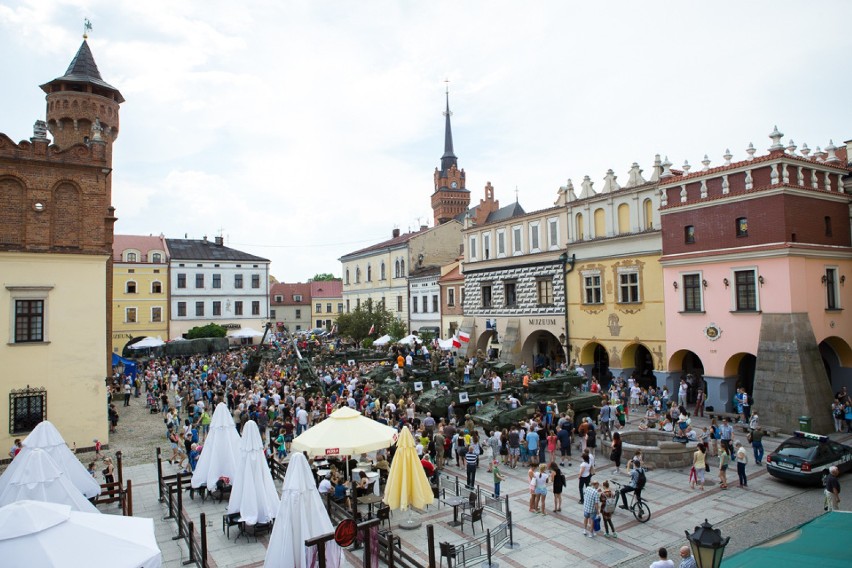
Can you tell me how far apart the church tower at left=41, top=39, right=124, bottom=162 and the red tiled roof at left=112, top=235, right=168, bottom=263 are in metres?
23.7

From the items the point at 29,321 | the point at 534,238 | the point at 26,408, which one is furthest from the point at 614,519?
the point at 534,238

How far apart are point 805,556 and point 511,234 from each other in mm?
30646

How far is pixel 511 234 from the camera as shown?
123 feet

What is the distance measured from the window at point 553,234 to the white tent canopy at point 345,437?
22.1 metres

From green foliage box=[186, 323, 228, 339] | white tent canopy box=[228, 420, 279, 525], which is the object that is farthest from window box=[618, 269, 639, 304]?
green foliage box=[186, 323, 228, 339]

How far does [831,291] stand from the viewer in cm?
2364

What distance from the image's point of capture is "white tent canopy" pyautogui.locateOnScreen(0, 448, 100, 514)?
39.0 feet

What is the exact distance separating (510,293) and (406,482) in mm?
26127

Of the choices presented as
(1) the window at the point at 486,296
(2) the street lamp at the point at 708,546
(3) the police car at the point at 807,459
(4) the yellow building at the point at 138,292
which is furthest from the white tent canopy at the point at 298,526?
(4) the yellow building at the point at 138,292

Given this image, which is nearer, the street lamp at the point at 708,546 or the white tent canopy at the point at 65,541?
the street lamp at the point at 708,546

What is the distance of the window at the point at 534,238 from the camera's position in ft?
117

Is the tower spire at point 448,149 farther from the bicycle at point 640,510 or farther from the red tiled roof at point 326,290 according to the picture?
the bicycle at point 640,510

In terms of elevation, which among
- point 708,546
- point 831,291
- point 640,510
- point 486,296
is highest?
point 486,296

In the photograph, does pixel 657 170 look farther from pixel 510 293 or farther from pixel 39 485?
pixel 39 485
